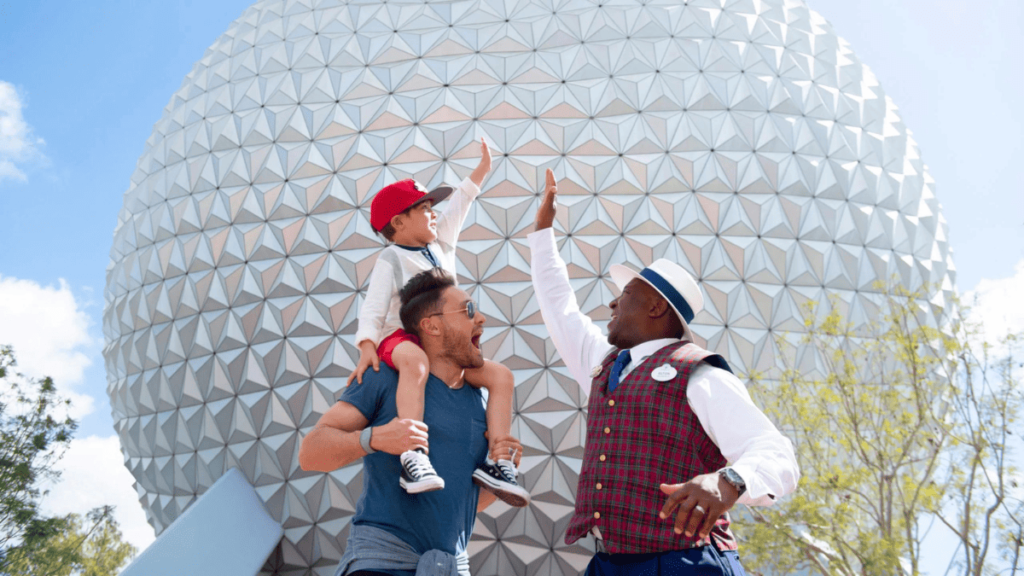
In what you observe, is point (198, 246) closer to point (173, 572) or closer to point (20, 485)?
point (173, 572)

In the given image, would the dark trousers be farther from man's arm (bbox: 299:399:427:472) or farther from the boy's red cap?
the boy's red cap

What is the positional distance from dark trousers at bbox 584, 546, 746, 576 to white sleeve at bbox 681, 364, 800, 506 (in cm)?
29

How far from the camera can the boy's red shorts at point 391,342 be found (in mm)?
3754

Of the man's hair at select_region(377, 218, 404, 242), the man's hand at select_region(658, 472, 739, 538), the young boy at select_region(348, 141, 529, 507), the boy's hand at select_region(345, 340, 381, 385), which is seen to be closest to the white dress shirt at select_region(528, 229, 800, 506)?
the man's hand at select_region(658, 472, 739, 538)

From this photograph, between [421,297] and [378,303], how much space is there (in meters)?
0.47

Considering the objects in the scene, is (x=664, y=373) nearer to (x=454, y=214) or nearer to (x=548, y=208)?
(x=548, y=208)

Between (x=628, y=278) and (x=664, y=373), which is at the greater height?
(x=628, y=278)

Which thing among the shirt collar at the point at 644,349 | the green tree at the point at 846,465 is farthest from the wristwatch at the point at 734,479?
the green tree at the point at 846,465

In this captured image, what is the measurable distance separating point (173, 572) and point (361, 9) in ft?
34.6

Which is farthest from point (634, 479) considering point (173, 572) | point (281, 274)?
point (281, 274)

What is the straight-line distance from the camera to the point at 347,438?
133 inches

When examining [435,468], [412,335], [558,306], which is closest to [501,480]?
[435,468]

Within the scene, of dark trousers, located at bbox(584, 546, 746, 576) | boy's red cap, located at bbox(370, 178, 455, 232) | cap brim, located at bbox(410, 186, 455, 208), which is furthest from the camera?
cap brim, located at bbox(410, 186, 455, 208)

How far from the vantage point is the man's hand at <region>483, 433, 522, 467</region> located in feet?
11.7
